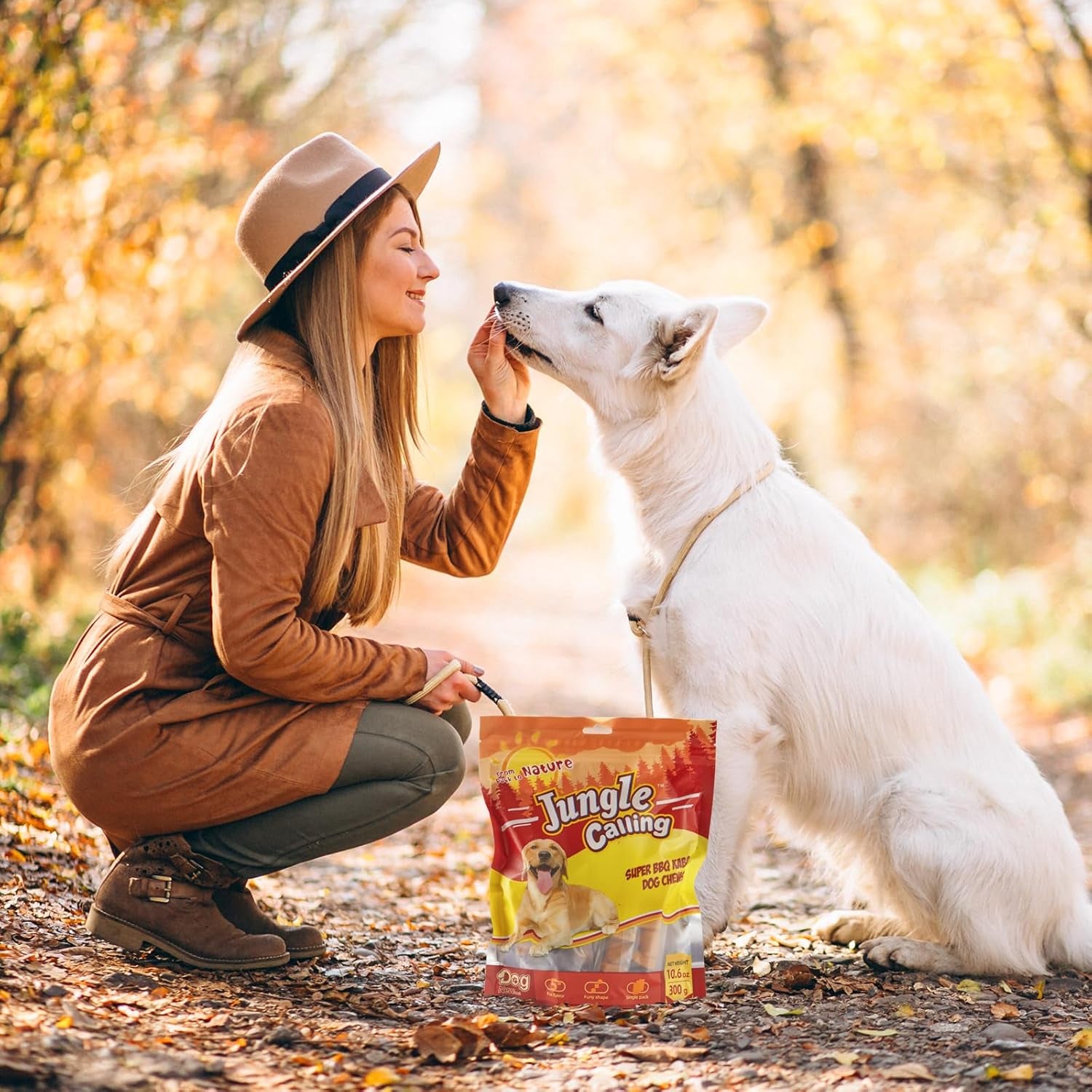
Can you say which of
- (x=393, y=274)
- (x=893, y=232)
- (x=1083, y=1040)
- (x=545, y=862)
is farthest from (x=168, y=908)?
(x=893, y=232)

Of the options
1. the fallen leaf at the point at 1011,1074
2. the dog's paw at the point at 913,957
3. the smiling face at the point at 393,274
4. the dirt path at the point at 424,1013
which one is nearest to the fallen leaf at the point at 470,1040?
the dirt path at the point at 424,1013

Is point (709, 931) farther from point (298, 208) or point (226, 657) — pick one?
point (298, 208)

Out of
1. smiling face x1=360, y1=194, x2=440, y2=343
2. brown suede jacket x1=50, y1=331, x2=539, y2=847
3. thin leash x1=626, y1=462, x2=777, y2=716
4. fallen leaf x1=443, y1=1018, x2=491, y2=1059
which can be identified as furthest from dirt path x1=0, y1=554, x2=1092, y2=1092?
smiling face x1=360, y1=194, x2=440, y2=343

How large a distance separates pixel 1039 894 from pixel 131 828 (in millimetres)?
2353

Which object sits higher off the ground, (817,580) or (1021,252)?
(1021,252)

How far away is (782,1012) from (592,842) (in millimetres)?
608

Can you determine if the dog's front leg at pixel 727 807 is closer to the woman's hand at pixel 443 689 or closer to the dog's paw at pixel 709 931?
the dog's paw at pixel 709 931

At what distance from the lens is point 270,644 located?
104 inches

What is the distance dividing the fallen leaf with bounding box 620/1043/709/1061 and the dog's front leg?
0.61 meters

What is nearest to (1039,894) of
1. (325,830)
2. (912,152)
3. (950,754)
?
(950,754)

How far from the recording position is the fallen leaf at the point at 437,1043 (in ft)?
7.75

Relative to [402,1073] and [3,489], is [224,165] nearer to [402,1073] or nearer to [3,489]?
[3,489]

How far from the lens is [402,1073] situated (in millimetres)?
2289

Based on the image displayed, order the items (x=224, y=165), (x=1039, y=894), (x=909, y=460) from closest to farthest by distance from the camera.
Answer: (x=1039, y=894) < (x=224, y=165) < (x=909, y=460)
